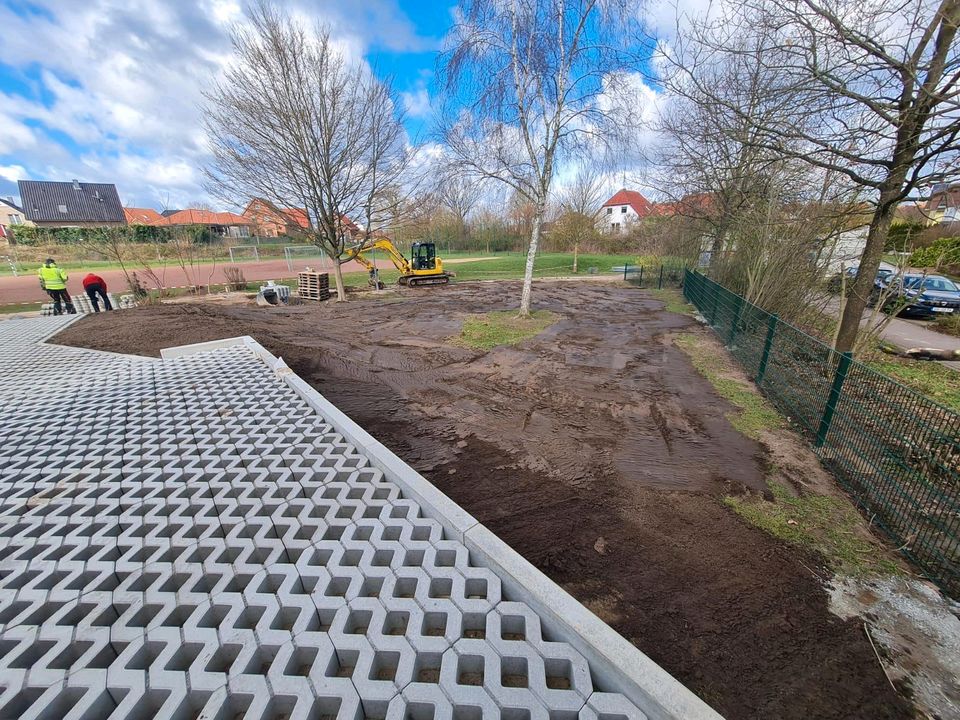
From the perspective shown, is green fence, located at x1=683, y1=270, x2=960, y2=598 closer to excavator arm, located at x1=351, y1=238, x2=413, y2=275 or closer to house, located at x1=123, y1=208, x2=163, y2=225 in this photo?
excavator arm, located at x1=351, y1=238, x2=413, y2=275

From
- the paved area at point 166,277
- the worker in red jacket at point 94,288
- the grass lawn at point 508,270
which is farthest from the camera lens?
the grass lawn at point 508,270

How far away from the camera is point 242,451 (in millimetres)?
3350

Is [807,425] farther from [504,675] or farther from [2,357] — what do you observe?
[2,357]

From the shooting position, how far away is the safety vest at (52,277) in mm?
11203

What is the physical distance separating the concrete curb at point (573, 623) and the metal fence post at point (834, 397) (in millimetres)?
4176

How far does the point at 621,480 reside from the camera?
3.78m

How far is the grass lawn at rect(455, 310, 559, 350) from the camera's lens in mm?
9062

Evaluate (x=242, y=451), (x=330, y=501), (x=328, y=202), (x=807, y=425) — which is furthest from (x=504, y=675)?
(x=328, y=202)

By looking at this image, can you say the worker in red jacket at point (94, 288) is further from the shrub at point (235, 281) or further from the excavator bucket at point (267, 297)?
the shrub at point (235, 281)

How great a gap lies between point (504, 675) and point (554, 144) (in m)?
11.3

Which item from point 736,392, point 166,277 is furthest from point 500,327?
point 166,277

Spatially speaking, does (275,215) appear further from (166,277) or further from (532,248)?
(166,277)

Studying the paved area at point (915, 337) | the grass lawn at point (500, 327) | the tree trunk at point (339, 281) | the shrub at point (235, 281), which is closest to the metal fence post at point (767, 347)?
the paved area at point (915, 337)

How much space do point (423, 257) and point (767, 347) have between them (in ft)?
54.0
